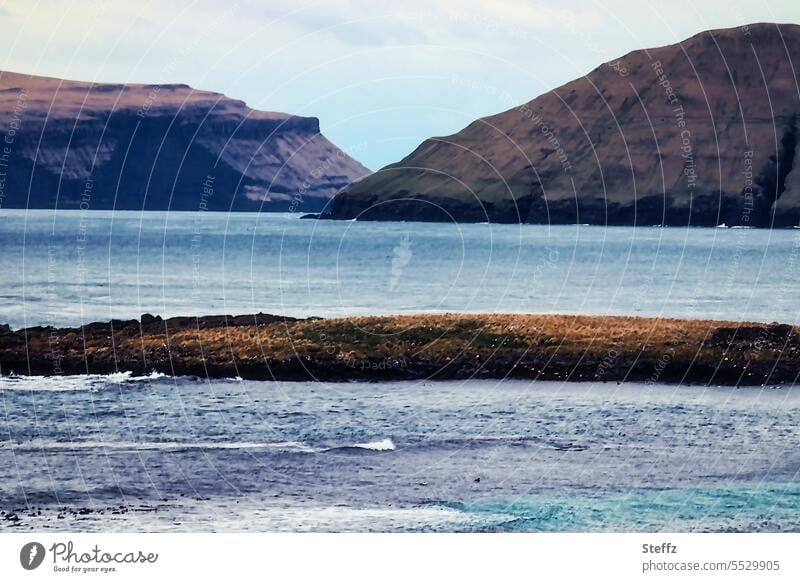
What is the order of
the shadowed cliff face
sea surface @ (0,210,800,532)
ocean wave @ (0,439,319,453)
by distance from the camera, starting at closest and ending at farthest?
sea surface @ (0,210,800,532), ocean wave @ (0,439,319,453), the shadowed cliff face

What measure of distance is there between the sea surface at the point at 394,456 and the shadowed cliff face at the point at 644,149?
9.20 meters

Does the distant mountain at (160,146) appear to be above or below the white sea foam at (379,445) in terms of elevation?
above

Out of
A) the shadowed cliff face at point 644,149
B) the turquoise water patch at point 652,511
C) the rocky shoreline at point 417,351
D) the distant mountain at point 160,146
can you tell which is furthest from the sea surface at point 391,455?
the shadowed cliff face at point 644,149

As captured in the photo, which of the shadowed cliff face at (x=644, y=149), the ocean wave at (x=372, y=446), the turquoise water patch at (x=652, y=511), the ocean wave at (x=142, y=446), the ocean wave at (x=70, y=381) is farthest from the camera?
the shadowed cliff face at (x=644, y=149)

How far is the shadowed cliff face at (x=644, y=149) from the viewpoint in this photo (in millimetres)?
43156

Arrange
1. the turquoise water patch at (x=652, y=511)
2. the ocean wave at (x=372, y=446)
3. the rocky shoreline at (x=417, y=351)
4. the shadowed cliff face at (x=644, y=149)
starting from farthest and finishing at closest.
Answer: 1. the shadowed cliff face at (x=644, y=149)
2. the rocky shoreline at (x=417, y=351)
3. the ocean wave at (x=372, y=446)
4. the turquoise water patch at (x=652, y=511)

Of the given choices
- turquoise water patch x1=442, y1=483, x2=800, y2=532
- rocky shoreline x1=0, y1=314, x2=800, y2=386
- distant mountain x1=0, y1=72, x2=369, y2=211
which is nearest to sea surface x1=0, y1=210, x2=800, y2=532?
turquoise water patch x1=442, y1=483, x2=800, y2=532

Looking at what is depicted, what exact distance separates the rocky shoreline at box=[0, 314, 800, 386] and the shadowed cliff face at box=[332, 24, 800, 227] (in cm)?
608

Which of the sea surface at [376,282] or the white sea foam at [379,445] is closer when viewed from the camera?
the white sea foam at [379,445]

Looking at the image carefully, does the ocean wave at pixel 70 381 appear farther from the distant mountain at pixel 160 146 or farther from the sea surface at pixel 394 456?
the distant mountain at pixel 160 146

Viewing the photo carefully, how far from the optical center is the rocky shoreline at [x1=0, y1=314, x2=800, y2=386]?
87.9 feet

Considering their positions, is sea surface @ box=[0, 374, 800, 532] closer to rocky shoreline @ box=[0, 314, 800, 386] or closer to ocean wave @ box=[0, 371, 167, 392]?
ocean wave @ box=[0, 371, 167, 392]

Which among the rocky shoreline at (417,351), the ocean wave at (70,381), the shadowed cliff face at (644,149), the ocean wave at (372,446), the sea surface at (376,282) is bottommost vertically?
the sea surface at (376,282)

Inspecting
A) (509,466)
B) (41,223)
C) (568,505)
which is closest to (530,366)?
(509,466)
